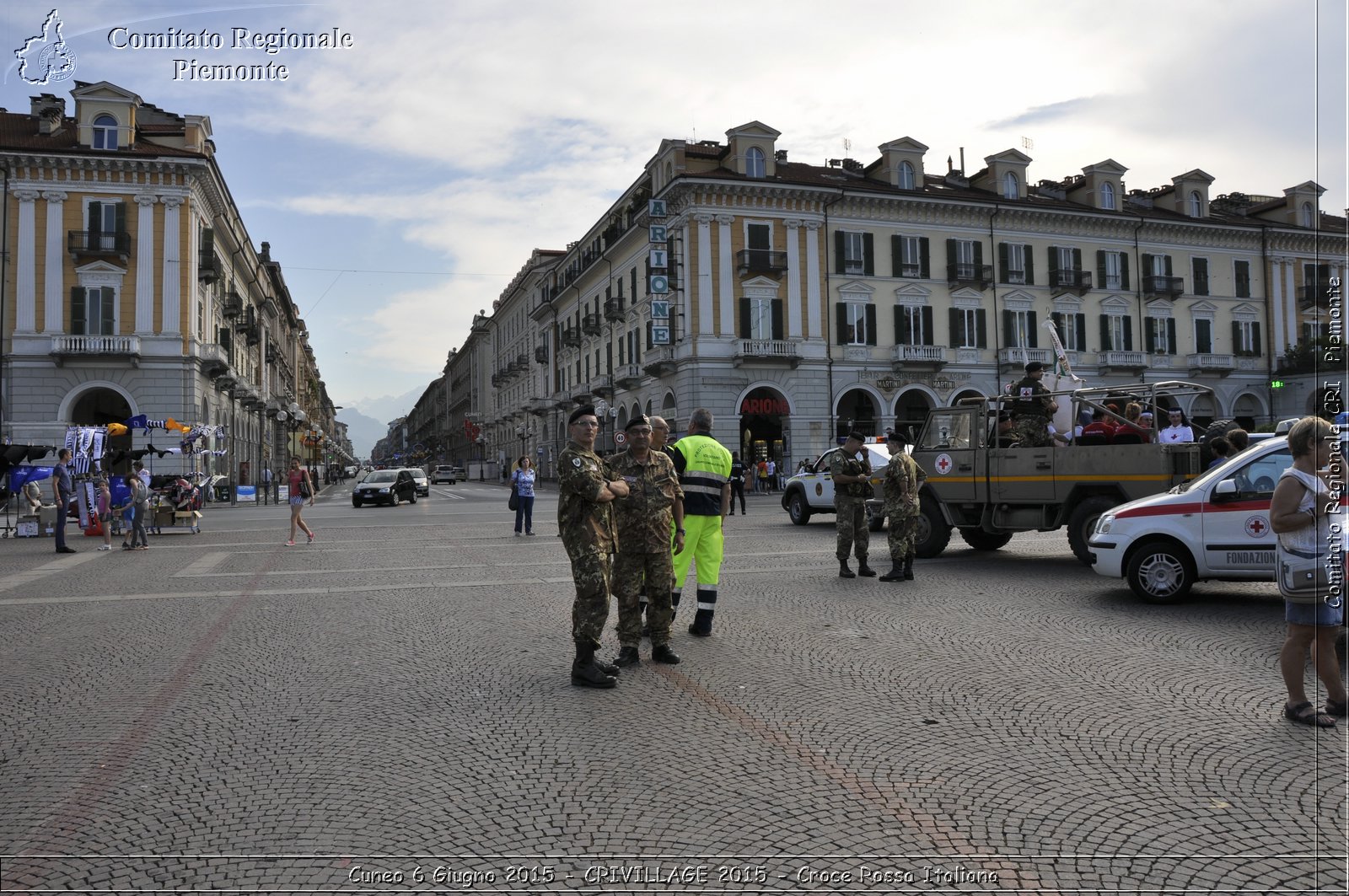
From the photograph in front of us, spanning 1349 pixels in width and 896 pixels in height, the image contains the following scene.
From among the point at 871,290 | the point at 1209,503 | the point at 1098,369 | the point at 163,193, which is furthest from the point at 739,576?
the point at 1098,369

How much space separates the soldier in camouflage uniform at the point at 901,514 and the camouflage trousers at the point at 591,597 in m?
5.61

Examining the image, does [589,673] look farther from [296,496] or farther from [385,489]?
[385,489]

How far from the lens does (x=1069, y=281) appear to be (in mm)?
44812

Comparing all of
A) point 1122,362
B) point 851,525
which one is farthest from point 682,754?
point 1122,362

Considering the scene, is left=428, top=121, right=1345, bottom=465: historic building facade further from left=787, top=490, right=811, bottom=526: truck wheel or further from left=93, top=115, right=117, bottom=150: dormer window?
left=93, top=115, right=117, bottom=150: dormer window

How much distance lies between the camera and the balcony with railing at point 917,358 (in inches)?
1650

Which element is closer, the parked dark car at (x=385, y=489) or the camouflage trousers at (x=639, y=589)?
the camouflage trousers at (x=639, y=589)

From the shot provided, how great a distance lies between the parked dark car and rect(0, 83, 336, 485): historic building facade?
26.5ft

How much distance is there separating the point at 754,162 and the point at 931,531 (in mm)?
30798

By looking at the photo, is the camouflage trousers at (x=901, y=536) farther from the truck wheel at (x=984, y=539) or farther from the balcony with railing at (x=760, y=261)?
the balcony with railing at (x=760, y=261)

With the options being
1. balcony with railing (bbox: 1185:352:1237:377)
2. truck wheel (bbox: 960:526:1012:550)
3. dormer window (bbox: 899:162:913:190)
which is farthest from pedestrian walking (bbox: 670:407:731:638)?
balcony with railing (bbox: 1185:352:1237:377)


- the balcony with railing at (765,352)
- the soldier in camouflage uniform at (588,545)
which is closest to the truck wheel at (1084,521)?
the soldier in camouflage uniform at (588,545)

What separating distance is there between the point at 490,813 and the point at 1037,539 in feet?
45.6

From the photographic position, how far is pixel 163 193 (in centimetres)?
3741
